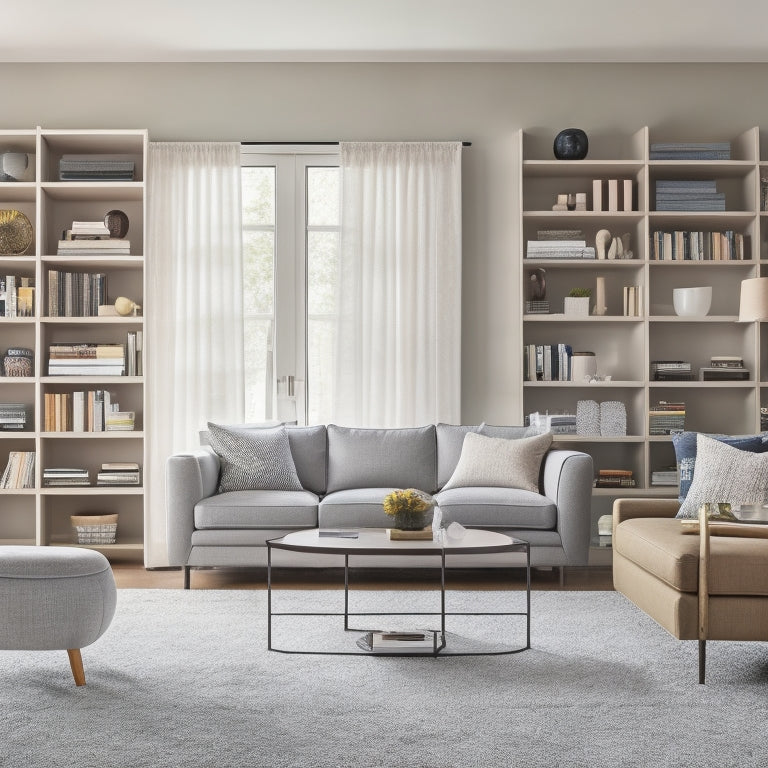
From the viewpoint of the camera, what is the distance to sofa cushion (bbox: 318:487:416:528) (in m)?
4.86

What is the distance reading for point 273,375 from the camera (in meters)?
5.88

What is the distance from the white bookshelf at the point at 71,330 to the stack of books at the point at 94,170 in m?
0.06

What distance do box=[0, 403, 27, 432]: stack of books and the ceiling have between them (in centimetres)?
229

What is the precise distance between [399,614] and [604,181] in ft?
10.8

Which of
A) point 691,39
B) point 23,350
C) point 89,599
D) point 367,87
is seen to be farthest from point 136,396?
point 691,39

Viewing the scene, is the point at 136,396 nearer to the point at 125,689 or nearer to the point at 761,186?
the point at 125,689

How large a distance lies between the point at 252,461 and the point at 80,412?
4.16 feet

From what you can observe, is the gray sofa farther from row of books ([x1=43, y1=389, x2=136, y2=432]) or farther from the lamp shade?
the lamp shade

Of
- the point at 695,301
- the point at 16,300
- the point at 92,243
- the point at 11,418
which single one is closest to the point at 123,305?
the point at 92,243

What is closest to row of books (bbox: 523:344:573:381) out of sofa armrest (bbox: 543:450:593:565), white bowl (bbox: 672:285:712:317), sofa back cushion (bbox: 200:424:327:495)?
white bowl (bbox: 672:285:712:317)

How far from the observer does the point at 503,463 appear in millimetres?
5105

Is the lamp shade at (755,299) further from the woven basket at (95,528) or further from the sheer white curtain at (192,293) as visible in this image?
the woven basket at (95,528)

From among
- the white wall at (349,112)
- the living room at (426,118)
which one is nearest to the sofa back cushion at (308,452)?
the living room at (426,118)

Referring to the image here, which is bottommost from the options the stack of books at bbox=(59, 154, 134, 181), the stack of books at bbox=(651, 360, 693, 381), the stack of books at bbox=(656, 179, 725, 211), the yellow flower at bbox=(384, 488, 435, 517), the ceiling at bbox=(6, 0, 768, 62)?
the yellow flower at bbox=(384, 488, 435, 517)
